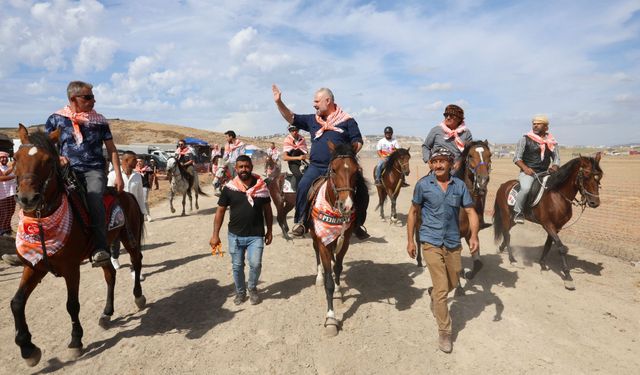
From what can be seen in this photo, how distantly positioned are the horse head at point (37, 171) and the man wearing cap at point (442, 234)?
421 cm

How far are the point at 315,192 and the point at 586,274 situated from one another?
5878 millimetres

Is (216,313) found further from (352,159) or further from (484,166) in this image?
(484,166)

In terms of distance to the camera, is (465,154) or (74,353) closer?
(74,353)

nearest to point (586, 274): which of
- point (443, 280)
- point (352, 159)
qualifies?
point (443, 280)

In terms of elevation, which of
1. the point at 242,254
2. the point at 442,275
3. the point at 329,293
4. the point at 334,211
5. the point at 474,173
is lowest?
the point at 329,293

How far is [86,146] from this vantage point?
177 inches

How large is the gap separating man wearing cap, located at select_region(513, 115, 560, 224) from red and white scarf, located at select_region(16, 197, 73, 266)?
8101 millimetres

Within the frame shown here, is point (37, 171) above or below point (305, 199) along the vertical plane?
above

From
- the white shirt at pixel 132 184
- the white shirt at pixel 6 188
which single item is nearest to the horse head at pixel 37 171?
the white shirt at pixel 132 184

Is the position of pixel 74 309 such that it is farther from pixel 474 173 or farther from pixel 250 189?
pixel 474 173

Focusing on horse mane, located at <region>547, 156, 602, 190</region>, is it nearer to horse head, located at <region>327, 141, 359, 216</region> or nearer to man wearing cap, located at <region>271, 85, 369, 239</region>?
man wearing cap, located at <region>271, 85, 369, 239</region>

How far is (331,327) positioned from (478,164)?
13.1 feet

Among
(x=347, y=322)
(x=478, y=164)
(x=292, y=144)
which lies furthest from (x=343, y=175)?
(x=292, y=144)

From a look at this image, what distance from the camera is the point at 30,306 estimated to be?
570cm
